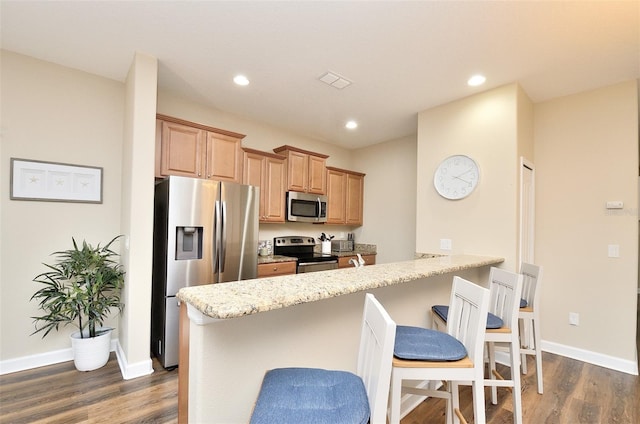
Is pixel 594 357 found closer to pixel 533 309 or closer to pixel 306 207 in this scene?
pixel 533 309

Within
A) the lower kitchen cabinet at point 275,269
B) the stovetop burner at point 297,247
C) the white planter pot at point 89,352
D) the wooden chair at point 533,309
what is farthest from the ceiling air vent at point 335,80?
the white planter pot at point 89,352

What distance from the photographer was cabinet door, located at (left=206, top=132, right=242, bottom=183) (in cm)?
327

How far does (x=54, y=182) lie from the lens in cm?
265

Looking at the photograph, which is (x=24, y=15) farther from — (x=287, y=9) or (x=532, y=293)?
(x=532, y=293)

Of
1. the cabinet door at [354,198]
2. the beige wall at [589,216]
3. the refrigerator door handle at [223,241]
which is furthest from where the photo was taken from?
the cabinet door at [354,198]

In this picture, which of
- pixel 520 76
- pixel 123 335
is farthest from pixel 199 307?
pixel 520 76

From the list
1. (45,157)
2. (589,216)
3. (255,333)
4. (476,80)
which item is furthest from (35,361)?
(589,216)

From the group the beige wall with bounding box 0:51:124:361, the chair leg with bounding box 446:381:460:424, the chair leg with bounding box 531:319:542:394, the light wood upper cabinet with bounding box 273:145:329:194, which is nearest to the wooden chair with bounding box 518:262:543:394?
the chair leg with bounding box 531:319:542:394

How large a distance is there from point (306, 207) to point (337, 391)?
3.31 metres

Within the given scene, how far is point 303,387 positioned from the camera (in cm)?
106

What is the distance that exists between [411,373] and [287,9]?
7.33 ft

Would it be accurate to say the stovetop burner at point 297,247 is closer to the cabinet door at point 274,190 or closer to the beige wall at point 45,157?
the cabinet door at point 274,190

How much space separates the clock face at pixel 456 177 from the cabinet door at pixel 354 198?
71.2 inches

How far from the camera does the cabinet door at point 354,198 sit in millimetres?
4926
